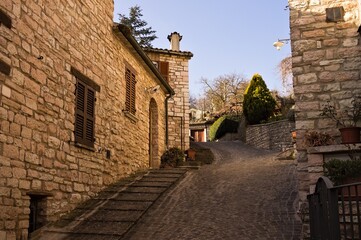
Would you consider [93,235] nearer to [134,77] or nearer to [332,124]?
[332,124]

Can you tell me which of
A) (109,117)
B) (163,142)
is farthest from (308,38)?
(163,142)

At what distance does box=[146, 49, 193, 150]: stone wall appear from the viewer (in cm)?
1602

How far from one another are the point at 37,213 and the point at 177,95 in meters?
10.8

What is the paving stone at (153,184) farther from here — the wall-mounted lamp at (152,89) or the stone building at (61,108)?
the wall-mounted lamp at (152,89)

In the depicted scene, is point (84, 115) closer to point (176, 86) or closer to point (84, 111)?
point (84, 111)

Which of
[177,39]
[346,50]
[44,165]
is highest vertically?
[177,39]

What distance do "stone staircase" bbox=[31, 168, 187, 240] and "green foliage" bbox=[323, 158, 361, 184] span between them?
10.9 feet

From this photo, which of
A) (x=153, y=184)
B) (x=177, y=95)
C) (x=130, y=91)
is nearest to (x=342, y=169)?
(x=153, y=184)

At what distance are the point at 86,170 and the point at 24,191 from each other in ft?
6.84

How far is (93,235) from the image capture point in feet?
20.7

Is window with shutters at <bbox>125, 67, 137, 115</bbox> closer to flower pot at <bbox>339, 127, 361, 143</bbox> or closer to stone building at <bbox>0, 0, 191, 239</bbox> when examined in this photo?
stone building at <bbox>0, 0, 191, 239</bbox>

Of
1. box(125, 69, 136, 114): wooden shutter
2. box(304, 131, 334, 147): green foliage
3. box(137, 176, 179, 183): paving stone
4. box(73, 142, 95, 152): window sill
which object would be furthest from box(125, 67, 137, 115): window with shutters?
box(304, 131, 334, 147): green foliage

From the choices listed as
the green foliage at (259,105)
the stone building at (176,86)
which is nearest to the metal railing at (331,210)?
the stone building at (176,86)

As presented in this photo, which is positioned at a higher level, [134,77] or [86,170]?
[134,77]
